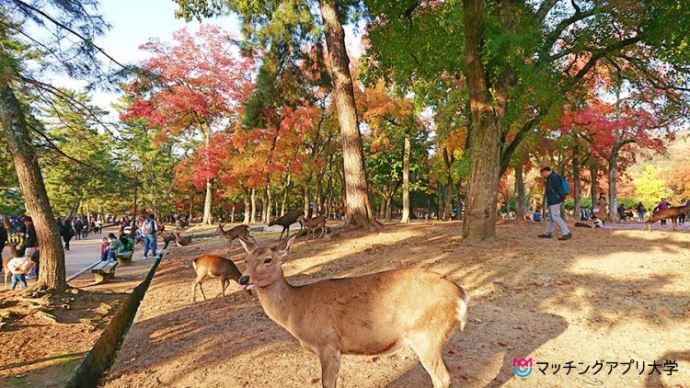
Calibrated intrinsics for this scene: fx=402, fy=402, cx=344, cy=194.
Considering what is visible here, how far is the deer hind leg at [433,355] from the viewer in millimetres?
3340

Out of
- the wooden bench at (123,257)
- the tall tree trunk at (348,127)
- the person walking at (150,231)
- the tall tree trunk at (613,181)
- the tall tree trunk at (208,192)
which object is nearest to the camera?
the tall tree trunk at (348,127)

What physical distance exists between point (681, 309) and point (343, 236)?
8833 millimetres

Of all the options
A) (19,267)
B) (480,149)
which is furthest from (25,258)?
(480,149)

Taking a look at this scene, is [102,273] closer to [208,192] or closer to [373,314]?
[373,314]

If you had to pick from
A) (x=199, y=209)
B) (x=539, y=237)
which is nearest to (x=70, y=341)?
(x=539, y=237)

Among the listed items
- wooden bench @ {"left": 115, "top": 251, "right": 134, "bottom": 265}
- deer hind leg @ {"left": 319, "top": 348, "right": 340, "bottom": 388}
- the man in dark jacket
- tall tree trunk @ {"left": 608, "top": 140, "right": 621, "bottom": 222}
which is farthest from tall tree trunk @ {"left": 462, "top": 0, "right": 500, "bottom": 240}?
tall tree trunk @ {"left": 608, "top": 140, "right": 621, "bottom": 222}

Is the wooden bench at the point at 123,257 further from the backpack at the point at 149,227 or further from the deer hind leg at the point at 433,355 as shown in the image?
the deer hind leg at the point at 433,355

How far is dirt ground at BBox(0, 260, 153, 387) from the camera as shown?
5.64m

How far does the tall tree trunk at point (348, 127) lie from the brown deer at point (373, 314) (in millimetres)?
9357

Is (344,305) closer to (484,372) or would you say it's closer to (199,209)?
(484,372)

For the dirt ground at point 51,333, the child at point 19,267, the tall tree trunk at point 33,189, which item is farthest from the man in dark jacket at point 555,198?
the child at point 19,267

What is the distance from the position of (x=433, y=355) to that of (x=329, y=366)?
0.88 meters
